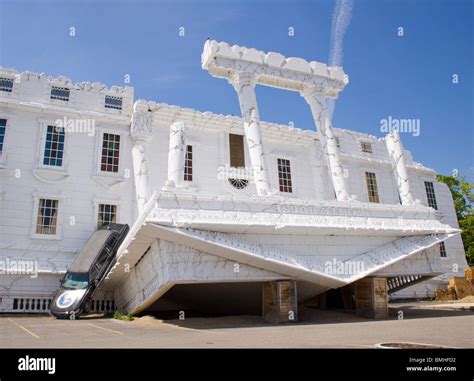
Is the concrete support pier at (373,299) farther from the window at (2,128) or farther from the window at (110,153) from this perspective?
the window at (2,128)

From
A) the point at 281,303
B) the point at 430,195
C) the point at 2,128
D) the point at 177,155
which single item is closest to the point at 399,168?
the point at 281,303

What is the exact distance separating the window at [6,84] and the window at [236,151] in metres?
13.6

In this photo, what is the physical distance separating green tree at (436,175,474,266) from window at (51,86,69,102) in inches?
1367

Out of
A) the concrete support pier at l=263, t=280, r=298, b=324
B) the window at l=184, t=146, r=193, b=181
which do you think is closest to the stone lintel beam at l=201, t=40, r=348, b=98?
the window at l=184, t=146, r=193, b=181

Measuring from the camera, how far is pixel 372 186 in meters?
31.3

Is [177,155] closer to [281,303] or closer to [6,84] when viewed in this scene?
[281,303]

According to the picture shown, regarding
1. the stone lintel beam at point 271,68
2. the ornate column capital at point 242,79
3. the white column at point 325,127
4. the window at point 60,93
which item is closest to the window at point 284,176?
the white column at point 325,127

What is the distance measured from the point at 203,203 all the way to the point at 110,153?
11.0 m

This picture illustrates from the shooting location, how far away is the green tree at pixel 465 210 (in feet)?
127

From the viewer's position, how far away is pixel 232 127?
26422mm

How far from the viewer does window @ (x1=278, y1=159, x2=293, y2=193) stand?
27.0m

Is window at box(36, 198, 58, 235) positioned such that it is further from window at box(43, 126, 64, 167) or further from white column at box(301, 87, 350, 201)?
white column at box(301, 87, 350, 201)

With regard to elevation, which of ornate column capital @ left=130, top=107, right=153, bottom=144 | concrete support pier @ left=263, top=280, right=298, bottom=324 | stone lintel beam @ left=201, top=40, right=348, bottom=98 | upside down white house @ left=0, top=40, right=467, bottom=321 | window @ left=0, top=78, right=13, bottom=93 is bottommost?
concrete support pier @ left=263, top=280, right=298, bottom=324
